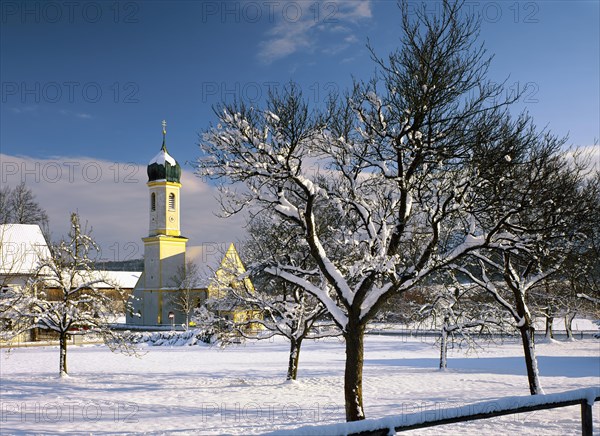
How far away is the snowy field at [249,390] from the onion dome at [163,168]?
32854 mm

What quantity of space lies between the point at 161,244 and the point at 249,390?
44.7 metres

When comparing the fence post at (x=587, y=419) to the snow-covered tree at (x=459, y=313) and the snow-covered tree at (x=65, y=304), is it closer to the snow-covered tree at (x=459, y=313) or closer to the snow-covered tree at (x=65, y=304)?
the snow-covered tree at (x=459, y=313)

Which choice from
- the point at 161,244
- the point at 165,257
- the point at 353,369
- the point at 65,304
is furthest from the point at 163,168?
the point at 353,369

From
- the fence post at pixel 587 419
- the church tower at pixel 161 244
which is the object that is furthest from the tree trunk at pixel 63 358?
the church tower at pixel 161 244

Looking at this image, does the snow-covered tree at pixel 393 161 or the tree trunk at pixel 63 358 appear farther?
the tree trunk at pixel 63 358

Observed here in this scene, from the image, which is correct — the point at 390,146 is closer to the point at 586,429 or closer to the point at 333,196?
the point at 333,196

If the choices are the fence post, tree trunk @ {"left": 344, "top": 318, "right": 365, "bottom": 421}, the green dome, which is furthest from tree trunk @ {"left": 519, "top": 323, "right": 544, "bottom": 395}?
the green dome

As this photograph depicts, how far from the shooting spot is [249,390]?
18.2 metres

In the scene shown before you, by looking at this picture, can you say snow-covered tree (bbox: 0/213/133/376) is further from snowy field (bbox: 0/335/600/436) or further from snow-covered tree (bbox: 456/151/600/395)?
snow-covered tree (bbox: 456/151/600/395)

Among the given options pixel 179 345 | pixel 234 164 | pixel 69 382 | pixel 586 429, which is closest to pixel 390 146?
pixel 234 164

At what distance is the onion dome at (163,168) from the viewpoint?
203 feet

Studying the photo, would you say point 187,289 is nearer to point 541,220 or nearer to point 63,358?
point 63,358

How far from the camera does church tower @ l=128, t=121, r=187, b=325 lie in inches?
2344

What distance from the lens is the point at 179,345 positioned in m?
41.8
